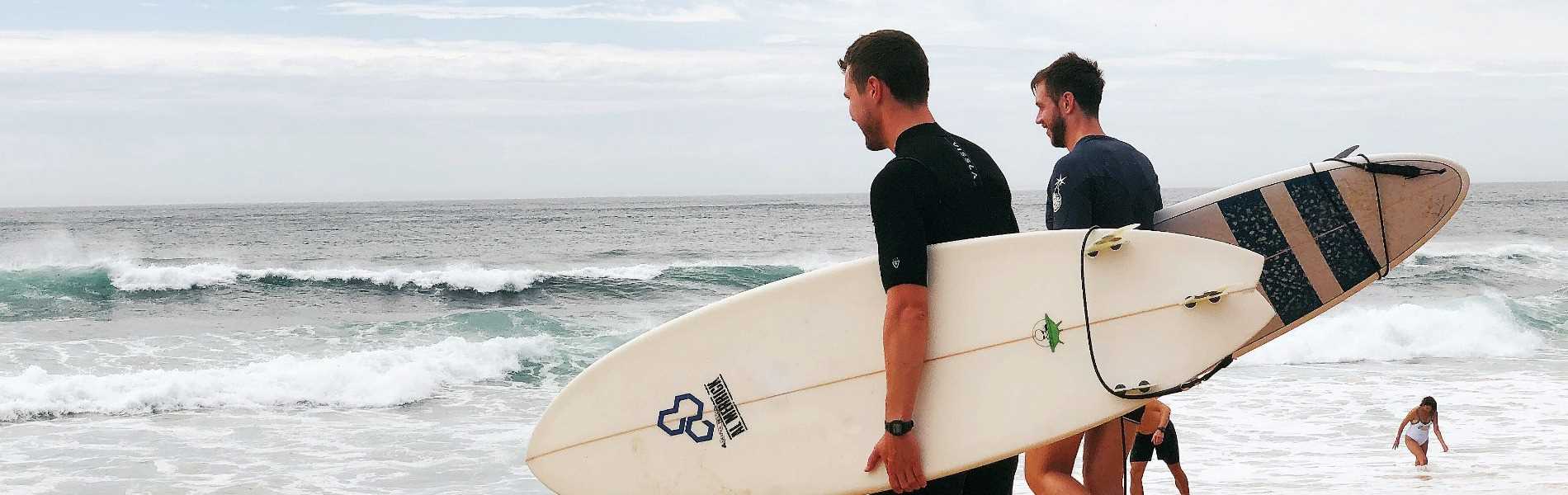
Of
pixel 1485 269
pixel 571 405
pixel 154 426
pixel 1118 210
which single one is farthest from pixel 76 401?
pixel 1485 269

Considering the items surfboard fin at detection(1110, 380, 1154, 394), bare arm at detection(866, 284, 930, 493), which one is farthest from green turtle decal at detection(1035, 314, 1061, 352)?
bare arm at detection(866, 284, 930, 493)

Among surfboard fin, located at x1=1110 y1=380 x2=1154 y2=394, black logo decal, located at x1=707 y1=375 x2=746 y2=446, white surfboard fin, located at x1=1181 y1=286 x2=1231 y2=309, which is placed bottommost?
→ black logo decal, located at x1=707 y1=375 x2=746 y2=446

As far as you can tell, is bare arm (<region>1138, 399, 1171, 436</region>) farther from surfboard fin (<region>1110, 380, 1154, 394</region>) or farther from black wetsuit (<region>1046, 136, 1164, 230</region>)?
surfboard fin (<region>1110, 380, 1154, 394</region>)

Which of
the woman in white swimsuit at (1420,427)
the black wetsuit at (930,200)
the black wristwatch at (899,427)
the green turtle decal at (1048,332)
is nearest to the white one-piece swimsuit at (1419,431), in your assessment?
the woman in white swimsuit at (1420,427)

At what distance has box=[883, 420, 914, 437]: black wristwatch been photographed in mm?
2021

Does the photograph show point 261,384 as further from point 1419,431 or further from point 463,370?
point 1419,431

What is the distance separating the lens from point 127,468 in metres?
6.72

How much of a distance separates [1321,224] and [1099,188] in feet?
3.38

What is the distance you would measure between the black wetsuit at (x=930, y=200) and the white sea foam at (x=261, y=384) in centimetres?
770

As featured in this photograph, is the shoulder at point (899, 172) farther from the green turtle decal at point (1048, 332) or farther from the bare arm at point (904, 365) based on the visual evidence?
the green turtle decal at point (1048, 332)

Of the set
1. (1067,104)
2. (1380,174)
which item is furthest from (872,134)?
(1380,174)

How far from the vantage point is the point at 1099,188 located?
2.73 meters

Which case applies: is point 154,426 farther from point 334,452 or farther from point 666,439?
point 666,439

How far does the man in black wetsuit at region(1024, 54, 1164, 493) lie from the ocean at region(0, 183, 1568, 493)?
3.29 metres
